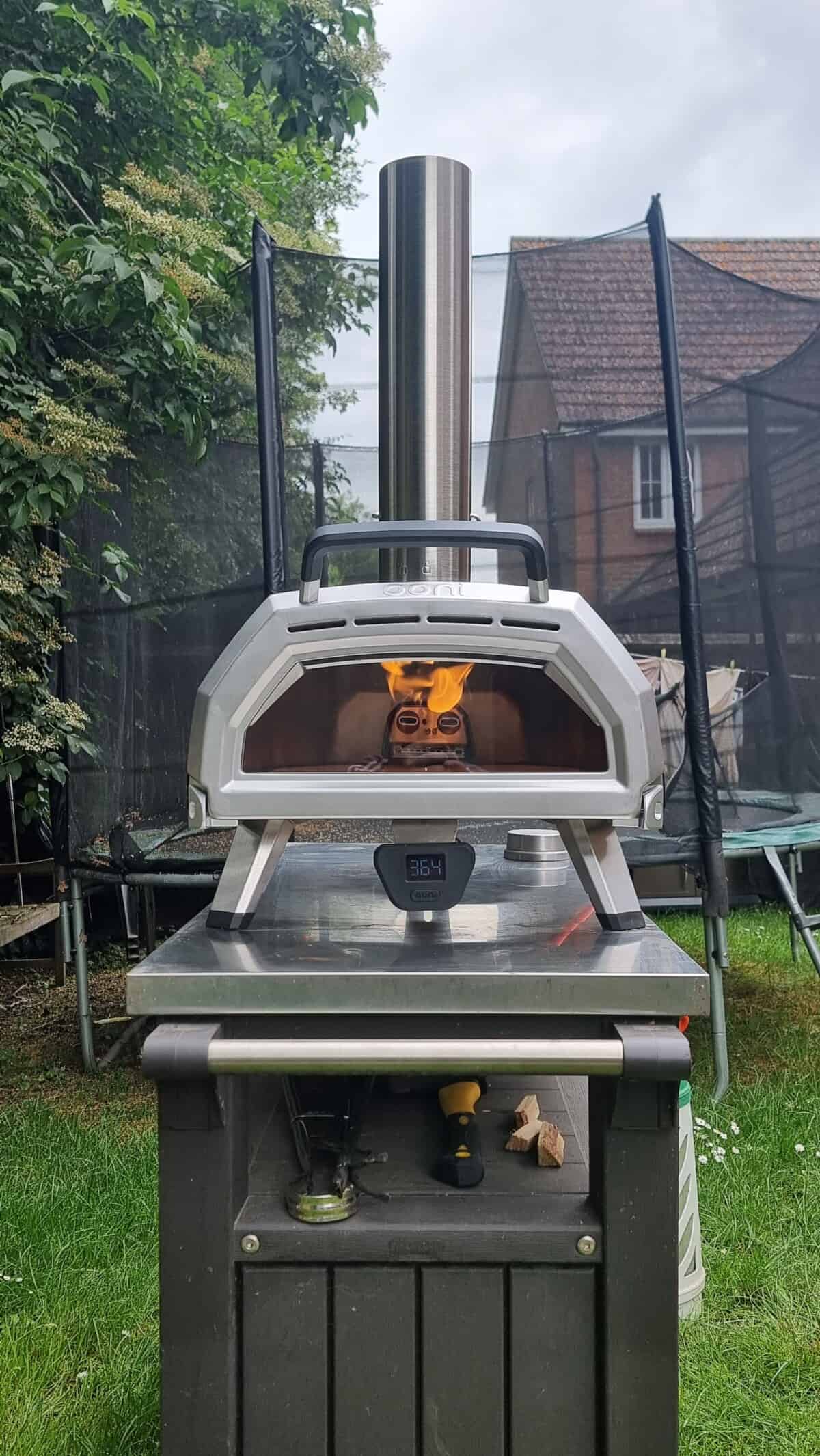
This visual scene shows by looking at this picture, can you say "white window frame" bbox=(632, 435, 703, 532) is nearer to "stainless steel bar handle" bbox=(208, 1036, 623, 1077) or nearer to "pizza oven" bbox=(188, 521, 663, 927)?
"pizza oven" bbox=(188, 521, 663, 927)

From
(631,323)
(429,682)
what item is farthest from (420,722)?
(631,323)

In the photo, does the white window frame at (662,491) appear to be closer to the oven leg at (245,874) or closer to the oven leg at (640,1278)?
the oven leg at (245,874)

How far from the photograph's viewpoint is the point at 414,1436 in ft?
4.02

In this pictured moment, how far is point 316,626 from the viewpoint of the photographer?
4.23ft

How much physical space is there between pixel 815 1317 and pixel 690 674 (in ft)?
5.24

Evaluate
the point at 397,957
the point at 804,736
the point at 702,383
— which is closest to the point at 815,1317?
the point at 397,957

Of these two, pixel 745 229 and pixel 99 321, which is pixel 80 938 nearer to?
pixel 99 321

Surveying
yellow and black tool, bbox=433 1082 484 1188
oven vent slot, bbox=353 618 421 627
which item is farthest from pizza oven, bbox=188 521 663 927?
yellow and black tool, bbox=433 1082 484 1188

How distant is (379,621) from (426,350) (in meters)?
0.79

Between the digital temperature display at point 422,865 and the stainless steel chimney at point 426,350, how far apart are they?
60 cm

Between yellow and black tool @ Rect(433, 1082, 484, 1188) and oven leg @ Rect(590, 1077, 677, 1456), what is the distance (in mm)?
215

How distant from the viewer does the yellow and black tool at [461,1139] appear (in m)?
1.34

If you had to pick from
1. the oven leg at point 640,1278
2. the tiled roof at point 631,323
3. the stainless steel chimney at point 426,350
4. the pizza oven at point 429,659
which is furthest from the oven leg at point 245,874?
the tiled roof at point 631,323

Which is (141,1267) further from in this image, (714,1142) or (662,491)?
(662,491)
